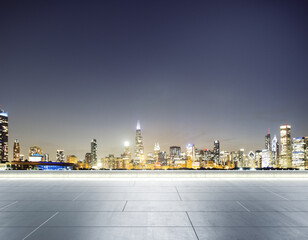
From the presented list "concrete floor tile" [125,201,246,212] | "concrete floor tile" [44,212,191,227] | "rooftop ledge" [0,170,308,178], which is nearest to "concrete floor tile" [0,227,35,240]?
"concrete floor tile" [44,212,191,227]

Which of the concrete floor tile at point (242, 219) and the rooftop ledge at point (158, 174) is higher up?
the concrete floor tile at point (242, 219)

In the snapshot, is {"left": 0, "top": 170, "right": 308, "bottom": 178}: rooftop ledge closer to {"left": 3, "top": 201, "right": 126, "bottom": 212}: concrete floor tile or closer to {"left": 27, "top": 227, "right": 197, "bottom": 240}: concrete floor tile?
{"left": 3, "top": 201, "right": 126, "bottom": 212}: concrete floor tile

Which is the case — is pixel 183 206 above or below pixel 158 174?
above

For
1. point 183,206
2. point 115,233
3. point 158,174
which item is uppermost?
point 115,233

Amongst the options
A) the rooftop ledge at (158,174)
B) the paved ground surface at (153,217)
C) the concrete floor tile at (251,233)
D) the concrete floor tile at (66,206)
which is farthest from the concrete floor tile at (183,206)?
the rooftop ledge at (158,174)

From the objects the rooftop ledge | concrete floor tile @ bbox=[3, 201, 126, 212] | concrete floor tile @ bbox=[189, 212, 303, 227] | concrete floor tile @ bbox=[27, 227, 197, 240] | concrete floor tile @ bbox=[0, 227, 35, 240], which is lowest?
the rooftop ledge

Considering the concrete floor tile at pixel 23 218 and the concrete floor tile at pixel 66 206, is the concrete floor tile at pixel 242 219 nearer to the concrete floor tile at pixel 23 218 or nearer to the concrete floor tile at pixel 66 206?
the concrete floor tile at pixel 66 206

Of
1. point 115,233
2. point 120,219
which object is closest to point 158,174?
point 120,219

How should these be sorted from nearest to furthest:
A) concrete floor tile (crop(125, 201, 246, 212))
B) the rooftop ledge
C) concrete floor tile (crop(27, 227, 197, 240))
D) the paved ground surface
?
concrete floor tile (crop(27, 227, 197, 240)) < the paved ground surface < concrete floor tile (crop(125, 201, 246, 212)) < the rooftop ledge

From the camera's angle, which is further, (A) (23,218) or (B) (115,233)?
(A) (23,218)

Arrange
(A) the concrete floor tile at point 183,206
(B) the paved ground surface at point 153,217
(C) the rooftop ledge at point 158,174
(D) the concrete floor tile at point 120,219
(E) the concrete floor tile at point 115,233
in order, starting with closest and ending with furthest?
(E) the concrete floor tile at point 115,233, (B) the paved ground surface at point 153,217, (D) the concrete floor tile at point 120,219, (A) the concrete floor tile at point 183,206, (C) the rooftop ledge at point 158,174

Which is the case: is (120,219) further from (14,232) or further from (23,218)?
(23,218)

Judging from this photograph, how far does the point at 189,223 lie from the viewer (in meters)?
5.96

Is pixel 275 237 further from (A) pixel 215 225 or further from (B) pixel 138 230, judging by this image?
(B) pixel 138 230
